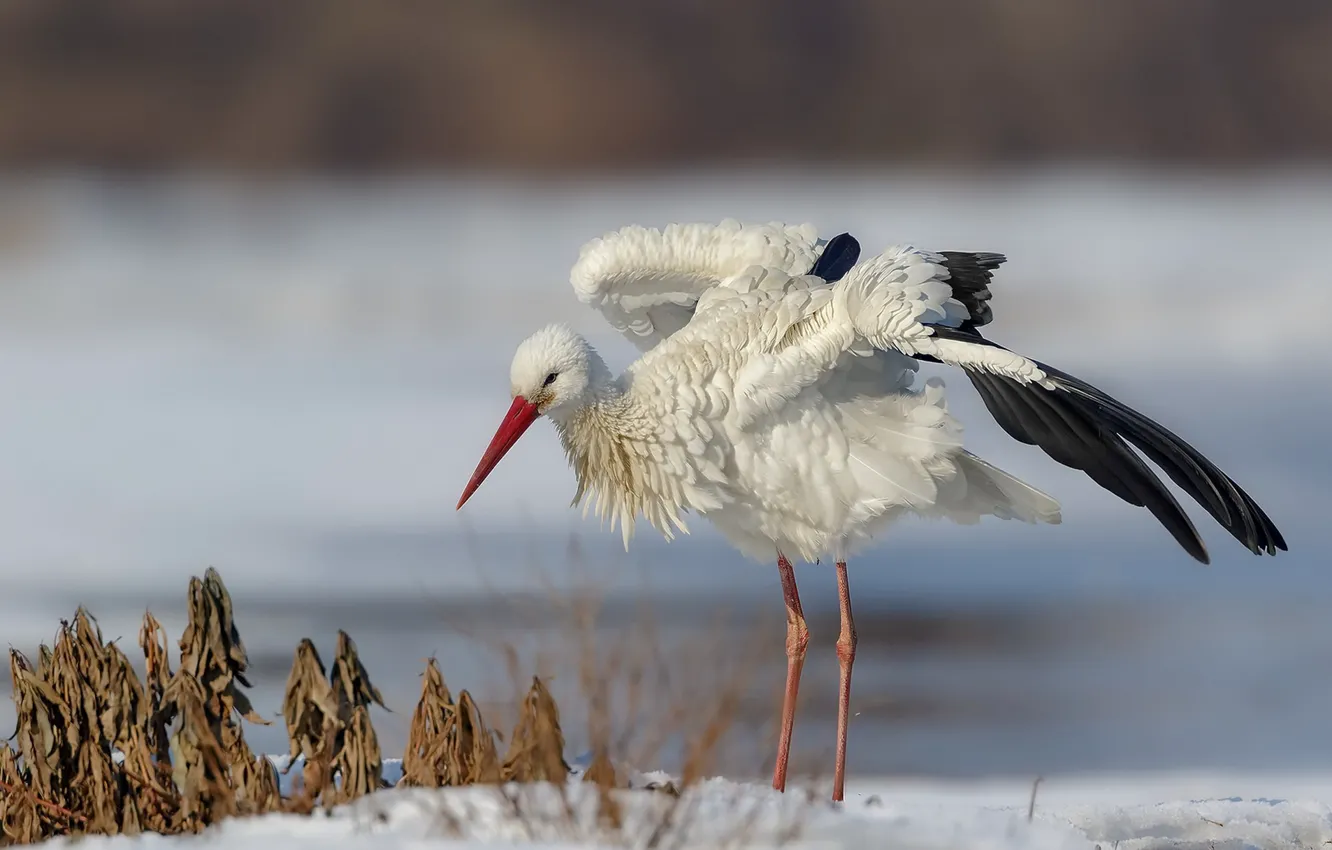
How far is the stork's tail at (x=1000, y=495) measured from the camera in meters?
5.68

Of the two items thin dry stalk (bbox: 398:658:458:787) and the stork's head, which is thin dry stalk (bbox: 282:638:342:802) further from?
the stork's head

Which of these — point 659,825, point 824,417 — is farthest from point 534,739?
point 824,417

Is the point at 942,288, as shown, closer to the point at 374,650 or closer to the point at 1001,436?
the point at 374,650

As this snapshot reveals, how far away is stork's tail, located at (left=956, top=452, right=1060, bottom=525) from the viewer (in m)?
5.68

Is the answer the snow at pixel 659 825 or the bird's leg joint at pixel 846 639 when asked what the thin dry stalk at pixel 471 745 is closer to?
the snow at pixel 659 825

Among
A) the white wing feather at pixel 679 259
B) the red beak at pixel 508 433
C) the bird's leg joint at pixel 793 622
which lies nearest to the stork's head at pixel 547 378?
the red beak at pixel 508 433

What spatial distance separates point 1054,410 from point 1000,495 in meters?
0.79

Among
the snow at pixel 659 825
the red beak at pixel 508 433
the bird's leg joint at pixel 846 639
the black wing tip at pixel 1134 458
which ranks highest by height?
the red beak at pixel 508 433

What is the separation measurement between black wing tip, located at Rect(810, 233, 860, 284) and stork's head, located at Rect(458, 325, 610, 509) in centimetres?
77

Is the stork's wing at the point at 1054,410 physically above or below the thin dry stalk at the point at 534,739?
above

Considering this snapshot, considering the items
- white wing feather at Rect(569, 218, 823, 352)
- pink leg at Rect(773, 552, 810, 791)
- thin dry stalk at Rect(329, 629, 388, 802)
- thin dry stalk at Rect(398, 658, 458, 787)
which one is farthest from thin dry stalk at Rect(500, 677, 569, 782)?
white wing feather at Rect(569, 218, 823, 352)

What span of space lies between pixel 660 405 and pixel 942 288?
885 millimetres

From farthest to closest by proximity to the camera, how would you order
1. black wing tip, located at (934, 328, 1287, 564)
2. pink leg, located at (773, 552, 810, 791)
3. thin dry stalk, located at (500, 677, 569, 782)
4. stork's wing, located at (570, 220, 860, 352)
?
stork's wing, located at (570, 220, 860, 352)
pink leg, located at (773, 552, 810, 791)
black wing tip, located at (934, 328, 1287, 564)
thin dry stalk, located at (500, 677, 569, 782)

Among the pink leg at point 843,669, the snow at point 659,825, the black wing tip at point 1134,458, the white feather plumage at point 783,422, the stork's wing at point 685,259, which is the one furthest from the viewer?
the stork's wing at point 685,259
